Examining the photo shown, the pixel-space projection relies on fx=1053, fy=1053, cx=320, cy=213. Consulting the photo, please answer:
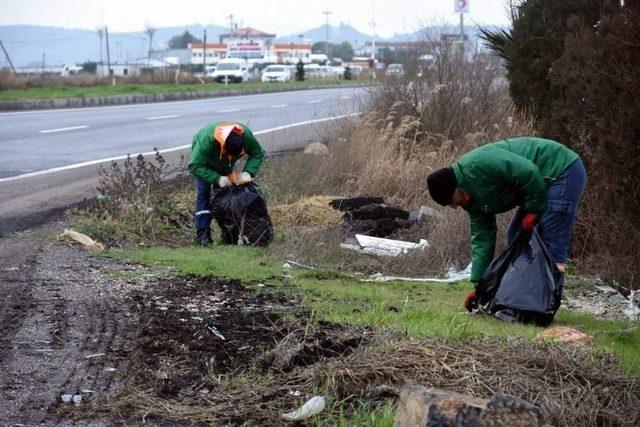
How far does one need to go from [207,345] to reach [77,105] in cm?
2654

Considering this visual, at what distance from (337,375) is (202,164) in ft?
17.9

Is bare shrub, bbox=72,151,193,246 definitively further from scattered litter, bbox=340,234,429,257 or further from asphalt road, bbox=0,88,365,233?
scattered litter, bbox=340,234,429,257

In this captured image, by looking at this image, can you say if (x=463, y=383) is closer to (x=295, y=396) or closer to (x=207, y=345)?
(x=295, y=396)

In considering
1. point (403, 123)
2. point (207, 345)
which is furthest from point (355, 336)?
point (403, 123)

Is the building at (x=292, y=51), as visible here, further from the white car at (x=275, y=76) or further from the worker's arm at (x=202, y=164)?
the worker's arm at (x=202, y=164)

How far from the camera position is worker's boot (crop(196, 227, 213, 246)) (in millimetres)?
10406

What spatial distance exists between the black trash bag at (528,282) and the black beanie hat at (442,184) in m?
0.68

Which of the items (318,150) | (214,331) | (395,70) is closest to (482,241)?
(214,331)

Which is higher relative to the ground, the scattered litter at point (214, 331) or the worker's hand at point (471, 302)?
the scattered litter at point (214, 331)

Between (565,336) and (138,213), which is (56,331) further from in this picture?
(138,213)

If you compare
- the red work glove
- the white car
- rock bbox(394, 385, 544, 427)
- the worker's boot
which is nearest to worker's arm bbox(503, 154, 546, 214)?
the red work glove

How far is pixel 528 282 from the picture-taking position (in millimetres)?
7160

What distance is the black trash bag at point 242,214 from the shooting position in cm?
1024

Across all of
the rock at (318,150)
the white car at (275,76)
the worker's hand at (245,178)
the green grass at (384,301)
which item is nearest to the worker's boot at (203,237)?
the green grass at (384,301)
